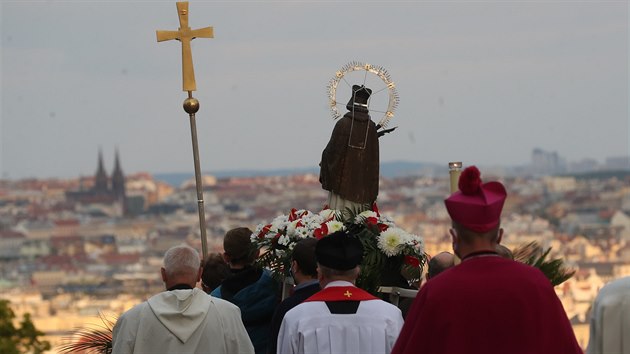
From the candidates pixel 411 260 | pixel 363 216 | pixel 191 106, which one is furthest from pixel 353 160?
pixel 191 106

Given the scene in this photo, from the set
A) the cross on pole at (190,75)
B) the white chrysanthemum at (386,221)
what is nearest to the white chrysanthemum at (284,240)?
the white chrysanthemum at (386,221)

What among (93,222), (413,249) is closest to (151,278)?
(93,222)

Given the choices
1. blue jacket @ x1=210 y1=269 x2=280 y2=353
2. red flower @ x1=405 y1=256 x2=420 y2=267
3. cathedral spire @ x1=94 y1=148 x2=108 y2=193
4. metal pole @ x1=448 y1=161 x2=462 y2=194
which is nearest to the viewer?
metal pole @ x1=448 y1=161 x2=462 y2=194

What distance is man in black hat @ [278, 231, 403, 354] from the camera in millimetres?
6398

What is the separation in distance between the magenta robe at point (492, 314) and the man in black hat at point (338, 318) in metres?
1.18

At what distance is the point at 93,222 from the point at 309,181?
2069 centimetres

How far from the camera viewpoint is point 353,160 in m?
9.31

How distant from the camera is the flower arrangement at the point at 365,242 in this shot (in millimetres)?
8211

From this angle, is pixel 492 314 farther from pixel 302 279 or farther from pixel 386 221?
pixel 386 221

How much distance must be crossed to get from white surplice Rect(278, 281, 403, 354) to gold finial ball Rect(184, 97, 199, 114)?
168 inches

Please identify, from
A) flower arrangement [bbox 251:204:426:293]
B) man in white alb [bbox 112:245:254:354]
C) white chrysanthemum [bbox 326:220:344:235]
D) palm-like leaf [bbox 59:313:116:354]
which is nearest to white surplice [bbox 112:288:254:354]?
man in white alb [bbox 112:245:254:354]

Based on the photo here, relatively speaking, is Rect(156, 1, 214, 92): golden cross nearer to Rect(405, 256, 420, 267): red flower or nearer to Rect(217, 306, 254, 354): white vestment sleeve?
Rect(405, 256, 420, 267): red flower

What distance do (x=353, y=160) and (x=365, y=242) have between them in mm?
1071

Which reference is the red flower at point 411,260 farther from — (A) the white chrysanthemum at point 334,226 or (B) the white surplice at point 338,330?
(B) the white surplice at point 338,330
